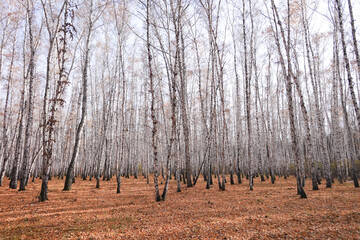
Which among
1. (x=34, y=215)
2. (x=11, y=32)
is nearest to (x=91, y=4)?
(x=11, y=32)

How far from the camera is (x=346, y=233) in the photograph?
12.3 feet

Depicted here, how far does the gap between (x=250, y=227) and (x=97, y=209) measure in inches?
192

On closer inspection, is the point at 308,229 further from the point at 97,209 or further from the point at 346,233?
the point at 97,209

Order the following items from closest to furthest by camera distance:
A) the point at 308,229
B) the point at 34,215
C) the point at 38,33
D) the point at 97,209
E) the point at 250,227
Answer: the point at 308,229 → the point at 250,227 → the point at 34,215 → the point at 97,209 → the point at 38,33

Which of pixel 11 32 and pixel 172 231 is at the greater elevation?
pixel 11 32

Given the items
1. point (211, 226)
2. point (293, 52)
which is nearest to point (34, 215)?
point (211, 226)

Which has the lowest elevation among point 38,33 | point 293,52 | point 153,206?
point 153,206

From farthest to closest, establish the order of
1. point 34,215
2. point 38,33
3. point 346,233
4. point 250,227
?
point 38,33, point 34,215, point 250,227, point 346,233

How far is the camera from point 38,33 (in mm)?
13359

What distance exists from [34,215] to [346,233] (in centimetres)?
769

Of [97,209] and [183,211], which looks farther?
[97,209]

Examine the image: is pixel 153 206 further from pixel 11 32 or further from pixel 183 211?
pixel 11 32

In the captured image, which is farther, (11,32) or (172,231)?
(11,32)

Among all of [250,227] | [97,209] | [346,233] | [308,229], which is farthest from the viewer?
[97,209]
